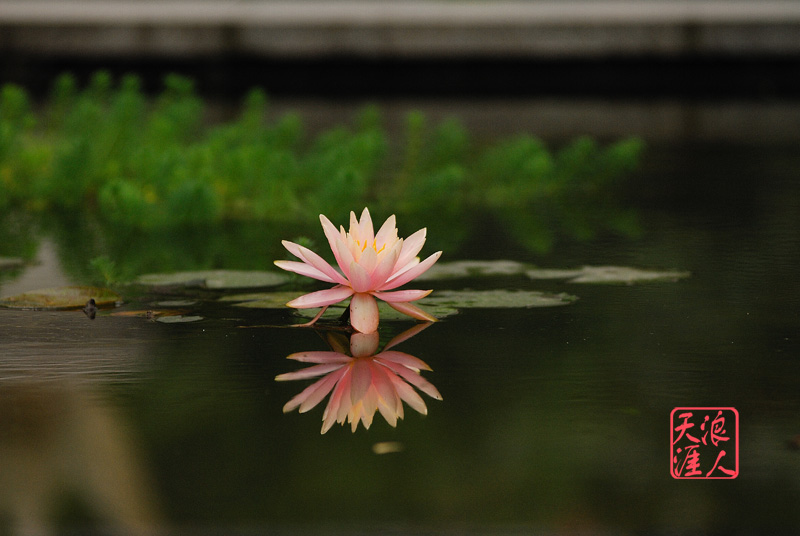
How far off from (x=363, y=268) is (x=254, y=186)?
5.50ft

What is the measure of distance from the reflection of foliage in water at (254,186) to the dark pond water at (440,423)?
1.84 ft

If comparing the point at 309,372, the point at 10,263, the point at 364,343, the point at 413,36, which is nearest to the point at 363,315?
the point at 364,343

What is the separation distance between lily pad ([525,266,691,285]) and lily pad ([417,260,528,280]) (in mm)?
48

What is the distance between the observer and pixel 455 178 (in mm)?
3061

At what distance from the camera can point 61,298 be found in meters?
1.99

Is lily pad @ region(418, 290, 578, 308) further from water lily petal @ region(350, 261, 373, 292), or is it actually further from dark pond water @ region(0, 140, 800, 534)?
water lily petal @ region(350, 261, 373, 292)

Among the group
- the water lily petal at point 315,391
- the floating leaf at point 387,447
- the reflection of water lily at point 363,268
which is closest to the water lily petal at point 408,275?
the reflection of water lily at point 363,268

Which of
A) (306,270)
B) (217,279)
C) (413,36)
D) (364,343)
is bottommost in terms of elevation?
(364,343)

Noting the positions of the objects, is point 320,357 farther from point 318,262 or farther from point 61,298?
point 61,298

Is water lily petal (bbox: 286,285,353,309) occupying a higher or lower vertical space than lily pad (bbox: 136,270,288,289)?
lower

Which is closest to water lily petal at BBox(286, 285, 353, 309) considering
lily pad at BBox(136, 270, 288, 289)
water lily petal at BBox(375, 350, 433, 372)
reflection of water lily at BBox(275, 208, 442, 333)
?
reflection of water lily at BBox(275, 208, 442, 333)

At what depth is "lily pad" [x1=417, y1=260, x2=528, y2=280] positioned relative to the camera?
2.24m

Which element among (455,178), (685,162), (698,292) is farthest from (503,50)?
(698,292)

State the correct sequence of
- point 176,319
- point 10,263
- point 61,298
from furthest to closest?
point 10,263 → point 61,298 → point 176,319
